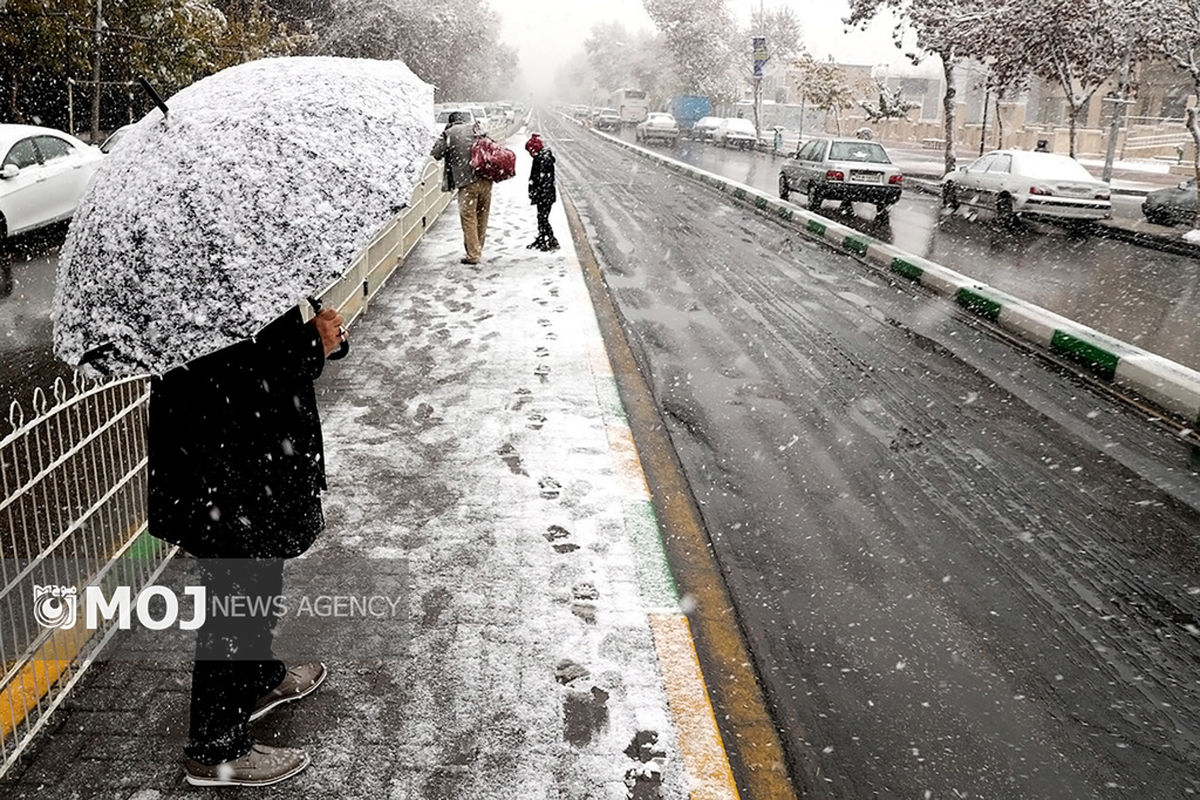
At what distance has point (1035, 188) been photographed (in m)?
16.8

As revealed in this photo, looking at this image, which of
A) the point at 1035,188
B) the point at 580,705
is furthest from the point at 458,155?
the point at 1035,188

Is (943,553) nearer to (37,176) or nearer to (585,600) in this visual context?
(585,600)

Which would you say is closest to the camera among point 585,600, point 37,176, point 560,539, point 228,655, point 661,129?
point 228,655

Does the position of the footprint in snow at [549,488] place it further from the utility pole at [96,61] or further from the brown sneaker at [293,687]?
the utility pole at [96,61]

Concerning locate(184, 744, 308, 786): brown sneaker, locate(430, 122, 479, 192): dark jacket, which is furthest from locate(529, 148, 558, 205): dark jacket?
locate(184, 744, 308, 786): brown sneaker

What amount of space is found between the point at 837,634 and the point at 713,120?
49867mm

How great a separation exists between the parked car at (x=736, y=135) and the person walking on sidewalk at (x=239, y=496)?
42.6m

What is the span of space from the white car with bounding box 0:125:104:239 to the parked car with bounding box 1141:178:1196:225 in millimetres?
18781

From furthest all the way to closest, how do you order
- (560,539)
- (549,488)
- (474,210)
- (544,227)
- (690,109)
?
(690,109)
(544,227)
(474,210)
(549,488)
(560,539)

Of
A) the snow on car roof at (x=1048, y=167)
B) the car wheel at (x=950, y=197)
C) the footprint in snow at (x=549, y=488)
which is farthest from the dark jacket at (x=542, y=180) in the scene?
the car wheel at (x=950, y=197)

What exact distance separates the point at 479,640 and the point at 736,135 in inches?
1703

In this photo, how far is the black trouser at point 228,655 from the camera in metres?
2.46

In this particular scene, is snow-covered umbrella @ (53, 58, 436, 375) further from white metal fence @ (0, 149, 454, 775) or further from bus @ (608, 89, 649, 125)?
bus @ (608, 89, 649, 125)

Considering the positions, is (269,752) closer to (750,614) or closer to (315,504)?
(315,504)
